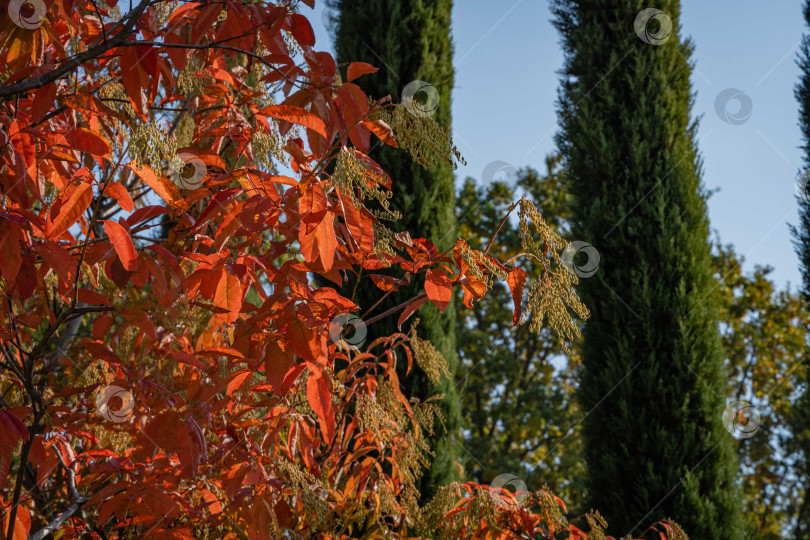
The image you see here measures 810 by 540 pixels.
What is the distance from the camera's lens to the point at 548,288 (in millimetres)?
1363

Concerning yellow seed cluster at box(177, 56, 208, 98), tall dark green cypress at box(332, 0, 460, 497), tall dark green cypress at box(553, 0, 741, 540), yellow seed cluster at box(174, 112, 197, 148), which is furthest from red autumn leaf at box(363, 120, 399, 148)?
tall dark green cypress at box(553, 0, 741, 540)

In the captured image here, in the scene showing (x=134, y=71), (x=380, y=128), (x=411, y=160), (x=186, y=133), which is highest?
(x=411, y=160)

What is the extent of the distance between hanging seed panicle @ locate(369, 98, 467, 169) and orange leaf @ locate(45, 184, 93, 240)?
25.3 inches

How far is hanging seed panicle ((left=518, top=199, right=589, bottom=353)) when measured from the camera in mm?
1324

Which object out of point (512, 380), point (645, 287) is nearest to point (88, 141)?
point (645, 287)

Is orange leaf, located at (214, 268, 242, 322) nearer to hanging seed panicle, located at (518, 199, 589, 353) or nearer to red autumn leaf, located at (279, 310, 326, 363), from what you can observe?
red autumn leaf, located at (279, 310, 326, 363)

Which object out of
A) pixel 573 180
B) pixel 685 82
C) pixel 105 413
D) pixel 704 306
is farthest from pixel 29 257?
pixel 685 82

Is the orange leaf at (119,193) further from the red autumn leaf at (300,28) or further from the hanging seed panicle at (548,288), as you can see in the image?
the hanging seed panicle at (548,288)

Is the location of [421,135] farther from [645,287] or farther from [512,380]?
[512,380]

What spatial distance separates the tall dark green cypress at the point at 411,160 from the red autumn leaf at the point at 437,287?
276 cm

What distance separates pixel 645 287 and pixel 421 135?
396 cm

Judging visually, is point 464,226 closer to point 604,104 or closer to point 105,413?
point 604,104

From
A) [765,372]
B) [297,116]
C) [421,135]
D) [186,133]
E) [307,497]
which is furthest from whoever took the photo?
[765,372]

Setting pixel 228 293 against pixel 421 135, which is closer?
pixel 421 135
